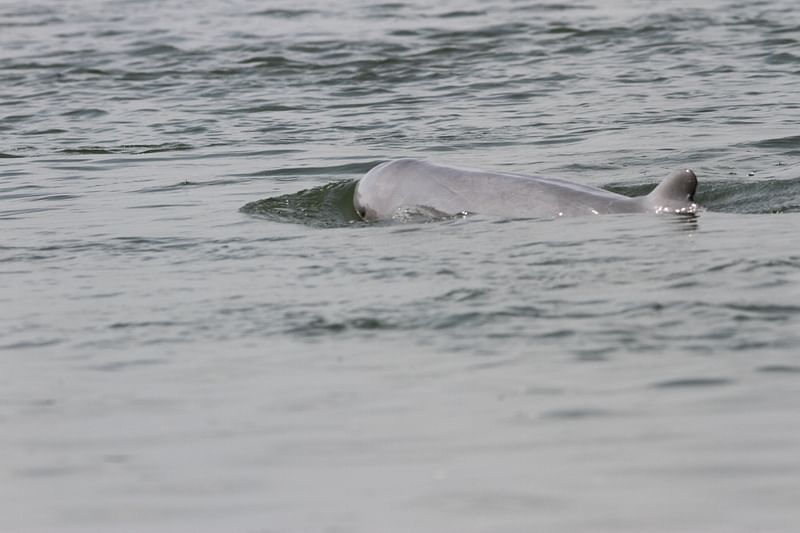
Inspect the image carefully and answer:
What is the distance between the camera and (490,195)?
11.1m

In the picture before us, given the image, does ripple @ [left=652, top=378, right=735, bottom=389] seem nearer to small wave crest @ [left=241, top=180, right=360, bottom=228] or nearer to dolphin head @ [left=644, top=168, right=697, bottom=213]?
dolphin head @ [left=644, top=168, right=697, bottom=213]

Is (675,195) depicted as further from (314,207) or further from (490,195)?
(314,207)

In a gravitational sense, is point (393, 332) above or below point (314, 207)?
above

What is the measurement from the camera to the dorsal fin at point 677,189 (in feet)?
34.2

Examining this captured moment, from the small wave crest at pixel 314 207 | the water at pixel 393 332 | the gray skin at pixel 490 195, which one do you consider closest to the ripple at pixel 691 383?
the water at pixel 393 332

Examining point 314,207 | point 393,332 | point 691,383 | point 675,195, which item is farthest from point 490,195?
point 691,383

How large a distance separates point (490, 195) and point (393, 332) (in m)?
3.74

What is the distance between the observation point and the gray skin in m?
10.6

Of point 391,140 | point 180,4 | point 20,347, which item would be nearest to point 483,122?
point 391,140

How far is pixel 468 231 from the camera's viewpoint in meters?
10.4

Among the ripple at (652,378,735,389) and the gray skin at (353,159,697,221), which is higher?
the ripple at (652,378,735,389)

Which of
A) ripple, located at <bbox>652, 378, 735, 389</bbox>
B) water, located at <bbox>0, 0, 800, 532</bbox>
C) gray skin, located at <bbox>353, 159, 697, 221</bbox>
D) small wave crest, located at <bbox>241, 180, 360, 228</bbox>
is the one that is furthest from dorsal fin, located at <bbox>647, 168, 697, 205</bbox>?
ripple, located at <bbox>652, 378, 735, 389</bbox>


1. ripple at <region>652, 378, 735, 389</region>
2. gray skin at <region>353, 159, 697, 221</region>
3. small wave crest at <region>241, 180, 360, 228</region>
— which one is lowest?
small wave crest at <region>241, 180, 360, 228</region>

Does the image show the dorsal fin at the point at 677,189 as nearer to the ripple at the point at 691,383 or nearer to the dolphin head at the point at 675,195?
the dolphin head at the point at 675,195
